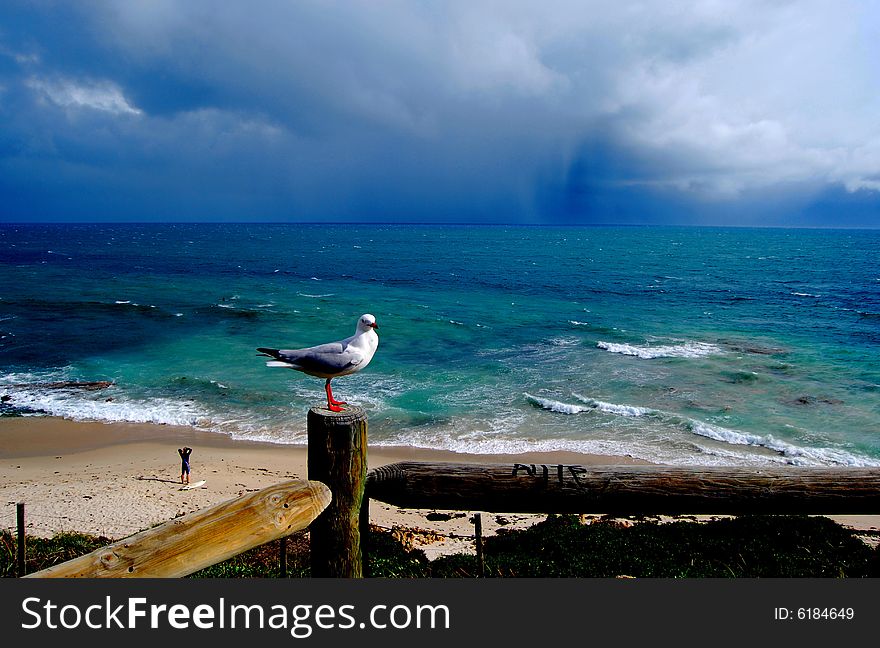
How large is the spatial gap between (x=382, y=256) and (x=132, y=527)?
10291 cm

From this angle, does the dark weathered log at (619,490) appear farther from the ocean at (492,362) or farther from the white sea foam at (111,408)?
the white sea foam at (111,408)

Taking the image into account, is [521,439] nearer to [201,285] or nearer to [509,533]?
[509,533]

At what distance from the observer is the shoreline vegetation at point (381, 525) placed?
8742 mm

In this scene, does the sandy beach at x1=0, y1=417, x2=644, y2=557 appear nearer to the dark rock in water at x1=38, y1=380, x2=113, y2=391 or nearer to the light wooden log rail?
the dark rock in water at x1=38, y1=380, x2=113, y2=391

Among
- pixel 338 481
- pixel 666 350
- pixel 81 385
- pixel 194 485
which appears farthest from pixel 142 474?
pixel 666 350

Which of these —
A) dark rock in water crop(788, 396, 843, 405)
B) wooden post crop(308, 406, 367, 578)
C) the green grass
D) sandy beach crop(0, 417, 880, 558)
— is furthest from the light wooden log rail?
dark rock in water crop(788, 396, 843, 405)

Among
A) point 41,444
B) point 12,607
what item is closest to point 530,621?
point 12,607

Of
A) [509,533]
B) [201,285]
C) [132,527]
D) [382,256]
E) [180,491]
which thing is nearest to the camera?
[509,533]

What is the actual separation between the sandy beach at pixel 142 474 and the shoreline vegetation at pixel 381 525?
51mm

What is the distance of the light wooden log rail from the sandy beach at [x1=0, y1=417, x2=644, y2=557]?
1040cm

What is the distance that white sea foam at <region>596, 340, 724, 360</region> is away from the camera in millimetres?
33994

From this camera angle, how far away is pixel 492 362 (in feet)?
106

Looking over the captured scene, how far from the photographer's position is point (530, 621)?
107 inches

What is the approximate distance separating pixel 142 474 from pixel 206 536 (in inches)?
746
